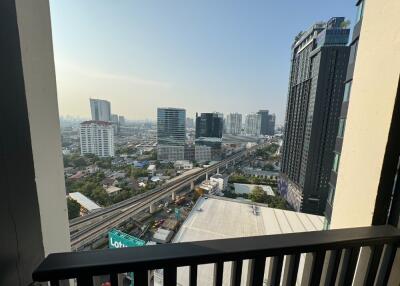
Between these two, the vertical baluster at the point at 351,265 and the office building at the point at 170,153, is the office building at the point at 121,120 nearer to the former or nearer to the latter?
the office building at the point at 170,153

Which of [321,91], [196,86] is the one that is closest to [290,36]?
[321,91]

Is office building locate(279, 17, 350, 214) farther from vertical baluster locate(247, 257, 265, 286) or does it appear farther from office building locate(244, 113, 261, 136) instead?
vertical baluster locate(247, 257, 265, 286)

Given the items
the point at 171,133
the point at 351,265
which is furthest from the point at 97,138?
the point at 351,265

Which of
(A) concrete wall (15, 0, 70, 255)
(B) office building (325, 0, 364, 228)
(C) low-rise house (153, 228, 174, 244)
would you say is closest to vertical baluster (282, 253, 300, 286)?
(C) low-rise house (153, 228, 174, 244)

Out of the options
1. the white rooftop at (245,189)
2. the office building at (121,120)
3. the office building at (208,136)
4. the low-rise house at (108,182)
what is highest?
the office building at (121,120)

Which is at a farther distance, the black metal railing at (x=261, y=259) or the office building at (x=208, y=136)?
the office building at (x=208, y=136)

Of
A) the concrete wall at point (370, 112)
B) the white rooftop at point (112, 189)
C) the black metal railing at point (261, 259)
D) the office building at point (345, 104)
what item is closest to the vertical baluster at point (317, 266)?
the black metal railing at point (261, 259)
